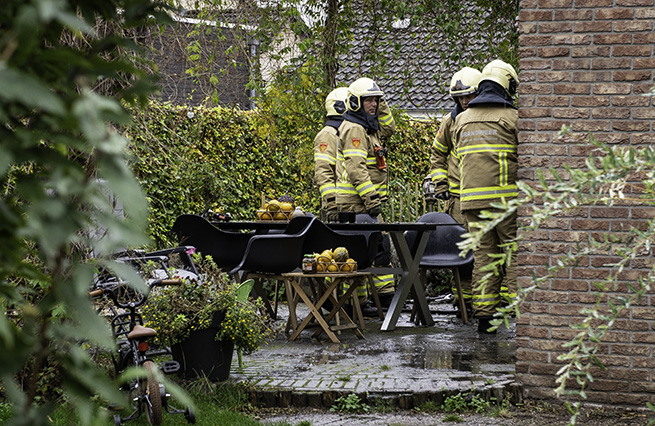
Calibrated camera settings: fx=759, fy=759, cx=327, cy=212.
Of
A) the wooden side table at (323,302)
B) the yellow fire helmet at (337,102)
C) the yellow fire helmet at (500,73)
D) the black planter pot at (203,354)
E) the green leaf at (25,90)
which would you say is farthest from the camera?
the yellow fire helmet at (337,102)

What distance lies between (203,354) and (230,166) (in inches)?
227

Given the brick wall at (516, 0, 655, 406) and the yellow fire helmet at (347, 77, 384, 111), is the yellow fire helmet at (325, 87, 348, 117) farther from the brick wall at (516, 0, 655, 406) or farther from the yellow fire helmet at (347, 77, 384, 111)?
the brick wall at (516, 0, 655, 406)

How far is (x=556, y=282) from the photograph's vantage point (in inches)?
175

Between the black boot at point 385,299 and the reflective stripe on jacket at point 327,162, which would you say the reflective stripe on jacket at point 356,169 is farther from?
the black boot at point 385,299

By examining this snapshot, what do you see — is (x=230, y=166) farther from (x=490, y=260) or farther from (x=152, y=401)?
(x=152, y=401)

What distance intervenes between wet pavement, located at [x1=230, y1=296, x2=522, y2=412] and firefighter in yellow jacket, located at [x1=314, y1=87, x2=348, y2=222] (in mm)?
1620

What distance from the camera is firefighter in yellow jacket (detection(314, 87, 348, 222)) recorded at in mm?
7984

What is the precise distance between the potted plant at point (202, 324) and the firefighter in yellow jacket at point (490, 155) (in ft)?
7.11

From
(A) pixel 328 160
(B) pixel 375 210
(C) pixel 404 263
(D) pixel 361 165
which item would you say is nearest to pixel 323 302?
(C) pixel 404 263

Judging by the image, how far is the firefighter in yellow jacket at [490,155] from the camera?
247 inches

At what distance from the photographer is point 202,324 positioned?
4.68 meters

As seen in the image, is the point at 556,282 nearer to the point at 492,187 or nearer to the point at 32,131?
the point at 492,187

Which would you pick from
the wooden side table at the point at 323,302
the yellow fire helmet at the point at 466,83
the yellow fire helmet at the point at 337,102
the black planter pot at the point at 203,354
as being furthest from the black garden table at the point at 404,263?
the black planter pot at the point at 203,354

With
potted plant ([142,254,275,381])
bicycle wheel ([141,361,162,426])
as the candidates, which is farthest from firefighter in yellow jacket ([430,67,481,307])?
bicycle wheel ([141,361,162,426])
